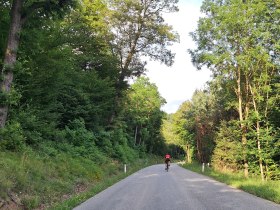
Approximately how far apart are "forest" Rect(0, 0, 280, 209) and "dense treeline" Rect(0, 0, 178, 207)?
0.06m

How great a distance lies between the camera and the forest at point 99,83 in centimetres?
1171

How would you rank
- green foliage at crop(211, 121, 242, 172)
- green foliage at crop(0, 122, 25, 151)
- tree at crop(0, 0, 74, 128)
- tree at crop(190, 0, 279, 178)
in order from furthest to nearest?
green foliage at crop(211, 121, 242, 172)
tree at crop(190, 0, 279, 178)
green foliage at crop(0, 122, 25, 151)
tree at crop(0, 0, 74, 128)

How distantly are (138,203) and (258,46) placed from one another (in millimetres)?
14617

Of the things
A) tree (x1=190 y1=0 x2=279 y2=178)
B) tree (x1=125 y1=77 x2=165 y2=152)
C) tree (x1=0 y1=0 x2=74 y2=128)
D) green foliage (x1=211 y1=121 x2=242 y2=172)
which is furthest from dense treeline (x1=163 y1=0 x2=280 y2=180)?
tree (x1=125 y1=77 x2=165 y2=152)

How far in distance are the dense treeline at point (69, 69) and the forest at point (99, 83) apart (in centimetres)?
6

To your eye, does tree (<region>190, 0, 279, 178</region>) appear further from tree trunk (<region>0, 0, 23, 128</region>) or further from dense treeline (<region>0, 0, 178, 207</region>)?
tree trunk (<region>0, 0, 23, 128</region>)

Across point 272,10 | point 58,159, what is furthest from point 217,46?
point 58,159

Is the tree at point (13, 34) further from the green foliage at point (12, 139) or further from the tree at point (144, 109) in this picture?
the tree at point (144, 109)

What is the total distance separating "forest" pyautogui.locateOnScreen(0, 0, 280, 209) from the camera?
1171 centimetres

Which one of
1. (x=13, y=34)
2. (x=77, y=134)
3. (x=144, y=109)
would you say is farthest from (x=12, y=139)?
(x=144, y=109)

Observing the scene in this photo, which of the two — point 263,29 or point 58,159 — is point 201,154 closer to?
point 263,29

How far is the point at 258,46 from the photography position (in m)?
20.8

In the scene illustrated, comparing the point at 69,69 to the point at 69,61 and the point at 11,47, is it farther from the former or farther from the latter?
the point at 11,47

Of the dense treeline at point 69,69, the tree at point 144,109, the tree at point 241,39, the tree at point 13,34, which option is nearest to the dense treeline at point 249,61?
the tree at point 241,39
